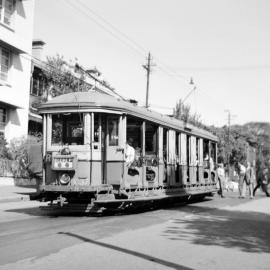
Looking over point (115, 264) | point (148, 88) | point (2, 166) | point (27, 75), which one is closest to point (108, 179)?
point (115, 264)

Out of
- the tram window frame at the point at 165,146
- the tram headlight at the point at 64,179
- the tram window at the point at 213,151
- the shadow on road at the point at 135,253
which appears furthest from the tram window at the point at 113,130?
the tram window at the point at 213,151

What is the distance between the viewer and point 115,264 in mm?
5938

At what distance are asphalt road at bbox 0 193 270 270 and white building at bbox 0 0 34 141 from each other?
14.9m

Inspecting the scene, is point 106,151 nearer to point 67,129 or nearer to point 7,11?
point 67,129

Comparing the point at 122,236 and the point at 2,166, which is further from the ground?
the point at 2,166

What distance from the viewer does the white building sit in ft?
82.6

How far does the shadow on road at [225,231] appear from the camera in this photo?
7853 mm

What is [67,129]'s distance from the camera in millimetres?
12016

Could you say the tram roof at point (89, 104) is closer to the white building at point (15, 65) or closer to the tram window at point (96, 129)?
the tram window at point (96, 129)

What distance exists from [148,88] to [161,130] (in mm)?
19923

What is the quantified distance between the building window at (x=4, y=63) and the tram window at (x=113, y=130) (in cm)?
1532

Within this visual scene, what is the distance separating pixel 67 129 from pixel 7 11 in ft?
54.0

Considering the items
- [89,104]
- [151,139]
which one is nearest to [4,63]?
[151,139]

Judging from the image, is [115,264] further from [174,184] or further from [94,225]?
[174,184]
